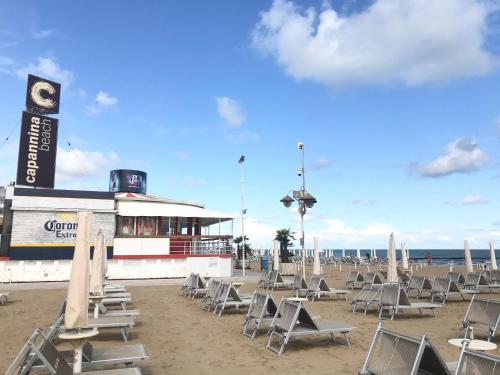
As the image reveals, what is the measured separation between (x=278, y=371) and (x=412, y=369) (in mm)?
2231

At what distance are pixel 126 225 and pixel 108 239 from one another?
6.98ft

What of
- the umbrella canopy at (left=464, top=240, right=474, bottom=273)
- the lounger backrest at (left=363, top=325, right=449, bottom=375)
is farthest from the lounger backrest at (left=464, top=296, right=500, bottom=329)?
the umbrella canopy at (left=464, top=240, right=474, bottom=273)

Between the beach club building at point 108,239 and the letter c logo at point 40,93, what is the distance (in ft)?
23.9

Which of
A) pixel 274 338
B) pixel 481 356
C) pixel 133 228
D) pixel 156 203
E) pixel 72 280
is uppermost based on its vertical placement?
pixel 156 203

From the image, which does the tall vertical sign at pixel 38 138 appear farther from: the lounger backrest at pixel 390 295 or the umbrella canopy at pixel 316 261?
the lounger backrest at pixel 390 295

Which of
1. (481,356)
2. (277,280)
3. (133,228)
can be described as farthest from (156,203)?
(481,356)

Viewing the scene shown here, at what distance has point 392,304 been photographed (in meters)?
10.7

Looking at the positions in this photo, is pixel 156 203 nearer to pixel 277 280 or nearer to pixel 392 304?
pixel 277 280

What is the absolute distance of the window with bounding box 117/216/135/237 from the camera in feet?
84.5

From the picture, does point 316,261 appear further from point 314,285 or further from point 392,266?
point 392,266

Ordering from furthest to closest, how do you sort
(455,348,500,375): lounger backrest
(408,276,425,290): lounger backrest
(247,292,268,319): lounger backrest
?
(408,276,425,290): lounger backrest
(247,292,268,319): lounger backrest
(455,348,500,375): lounger backrest

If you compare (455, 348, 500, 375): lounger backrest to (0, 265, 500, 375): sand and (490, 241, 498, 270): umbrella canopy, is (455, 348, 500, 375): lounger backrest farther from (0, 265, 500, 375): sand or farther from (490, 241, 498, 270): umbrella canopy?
(490, 241, 498, 270): umbrella canopy

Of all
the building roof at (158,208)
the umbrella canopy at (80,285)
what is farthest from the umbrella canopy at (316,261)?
the umbrella canopy at (80,285)

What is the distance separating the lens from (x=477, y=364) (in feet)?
14.0
